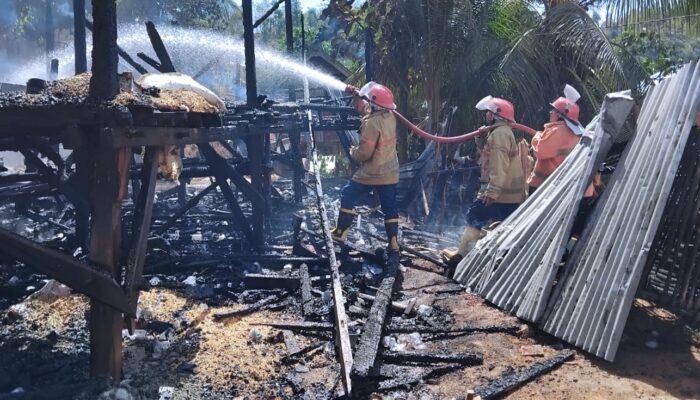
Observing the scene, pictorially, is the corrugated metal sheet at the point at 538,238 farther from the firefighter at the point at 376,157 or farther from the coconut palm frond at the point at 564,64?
the coconut palm frond at the point at 564,64

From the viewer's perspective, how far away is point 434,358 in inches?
191

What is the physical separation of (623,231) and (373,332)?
2348 millimetres

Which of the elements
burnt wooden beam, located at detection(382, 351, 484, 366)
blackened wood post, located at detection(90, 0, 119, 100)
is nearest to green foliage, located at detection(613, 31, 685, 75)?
burnt wooden beam, located at detection(382, 351, 484, 366)

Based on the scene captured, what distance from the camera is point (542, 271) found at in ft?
17.5

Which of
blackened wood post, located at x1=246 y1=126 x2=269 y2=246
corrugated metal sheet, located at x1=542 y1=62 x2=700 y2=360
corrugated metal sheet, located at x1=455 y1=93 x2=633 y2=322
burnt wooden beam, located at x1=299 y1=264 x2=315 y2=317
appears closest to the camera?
corrugated metal sheet, located at x1=542 y1=62 x2=700 y2=360

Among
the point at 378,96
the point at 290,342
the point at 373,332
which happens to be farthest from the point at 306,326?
the point at 378,96

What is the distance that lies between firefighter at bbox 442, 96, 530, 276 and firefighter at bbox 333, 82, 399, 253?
1.10m

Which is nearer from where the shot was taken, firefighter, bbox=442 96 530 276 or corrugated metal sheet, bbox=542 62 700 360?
corrugated metal sheet, bbox=542 62 700 360

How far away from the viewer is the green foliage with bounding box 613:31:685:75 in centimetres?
1217

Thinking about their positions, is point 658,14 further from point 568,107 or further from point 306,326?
point 306,326

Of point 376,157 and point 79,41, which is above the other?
point 79,41

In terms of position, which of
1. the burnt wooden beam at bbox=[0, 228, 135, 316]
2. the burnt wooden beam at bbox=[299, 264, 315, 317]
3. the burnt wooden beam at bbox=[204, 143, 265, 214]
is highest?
the burnt wooden beam at bbox=[204, 143, 265, 214]

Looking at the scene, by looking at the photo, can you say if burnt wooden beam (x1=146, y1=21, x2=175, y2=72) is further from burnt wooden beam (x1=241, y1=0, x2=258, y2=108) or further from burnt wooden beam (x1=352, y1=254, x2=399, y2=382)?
burnt wooden beam (x1=352, y1=254, x2=399, y2=382)

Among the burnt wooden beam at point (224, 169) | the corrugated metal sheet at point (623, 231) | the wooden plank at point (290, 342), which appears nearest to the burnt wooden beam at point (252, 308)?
the wooden plank at point (290, 342)
